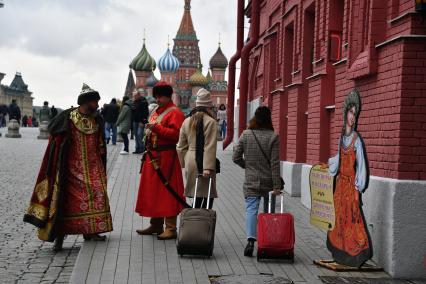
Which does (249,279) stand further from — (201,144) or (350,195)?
(201,144)

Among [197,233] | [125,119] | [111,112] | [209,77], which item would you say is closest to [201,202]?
[197,233]

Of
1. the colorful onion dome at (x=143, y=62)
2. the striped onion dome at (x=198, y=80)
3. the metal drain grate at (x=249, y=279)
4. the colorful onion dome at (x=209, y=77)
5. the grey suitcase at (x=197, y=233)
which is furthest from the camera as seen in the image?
the colorful onion dome at (x=209, y=77)

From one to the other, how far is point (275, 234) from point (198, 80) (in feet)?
395

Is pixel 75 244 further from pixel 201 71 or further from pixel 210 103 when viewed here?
pixel 201 71

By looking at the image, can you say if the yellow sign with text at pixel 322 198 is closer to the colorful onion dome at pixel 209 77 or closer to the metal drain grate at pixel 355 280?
the metal drain grate at pixel 355 280

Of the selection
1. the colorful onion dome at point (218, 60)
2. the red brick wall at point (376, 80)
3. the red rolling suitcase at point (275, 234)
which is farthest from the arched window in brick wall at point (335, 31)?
the colorful onion dome at point (218, 60)

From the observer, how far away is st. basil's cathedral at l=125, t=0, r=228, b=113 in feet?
410

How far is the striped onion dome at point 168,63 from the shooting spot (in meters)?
128

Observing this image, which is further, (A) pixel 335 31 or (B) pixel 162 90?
(A) pixel 335 31

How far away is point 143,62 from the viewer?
126 meters

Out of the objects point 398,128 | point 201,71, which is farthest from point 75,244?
point 201,71

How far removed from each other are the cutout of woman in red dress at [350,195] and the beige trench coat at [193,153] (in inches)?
53.5

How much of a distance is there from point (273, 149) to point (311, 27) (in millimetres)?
6905

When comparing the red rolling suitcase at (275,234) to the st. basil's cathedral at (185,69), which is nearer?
the red rolling suitcase at (275,234)
